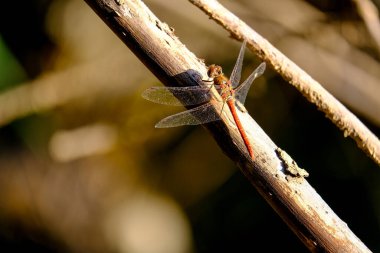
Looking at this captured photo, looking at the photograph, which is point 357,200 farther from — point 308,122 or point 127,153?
point 127,153

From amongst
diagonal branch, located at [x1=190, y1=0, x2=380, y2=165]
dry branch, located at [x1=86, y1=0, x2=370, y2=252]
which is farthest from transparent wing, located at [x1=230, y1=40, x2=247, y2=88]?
dry branch, located at [x1=86, y1=0, x2=370, y2=252]

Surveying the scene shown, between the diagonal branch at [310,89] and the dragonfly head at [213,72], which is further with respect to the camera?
the diagonal branch at [310,89]

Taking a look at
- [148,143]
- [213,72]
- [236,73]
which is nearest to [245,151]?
[213,72]

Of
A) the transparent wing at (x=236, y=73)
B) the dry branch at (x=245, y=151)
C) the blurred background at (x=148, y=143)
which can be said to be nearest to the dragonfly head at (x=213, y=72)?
the dry branch at (x=245, y=151)

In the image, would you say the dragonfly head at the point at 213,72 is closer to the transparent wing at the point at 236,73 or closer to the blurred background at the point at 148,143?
the transparent wing at the point at 236,73

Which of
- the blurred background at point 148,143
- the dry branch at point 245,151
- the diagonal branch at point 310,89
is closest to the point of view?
the dry branch at point 245,151

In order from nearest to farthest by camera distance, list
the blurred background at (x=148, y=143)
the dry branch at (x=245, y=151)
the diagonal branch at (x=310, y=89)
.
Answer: the dry branch at (x=245, y=151)
the diagonal branch at (x=310, y=89)
the blurred background at (x=148, y=143)
